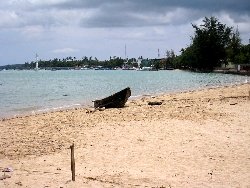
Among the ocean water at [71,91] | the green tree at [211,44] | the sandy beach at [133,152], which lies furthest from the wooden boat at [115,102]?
the green tree at [211,44]

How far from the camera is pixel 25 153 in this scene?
995 cm

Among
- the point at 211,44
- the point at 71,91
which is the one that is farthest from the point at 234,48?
the point at 71,91

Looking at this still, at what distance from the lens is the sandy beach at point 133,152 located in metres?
7.34

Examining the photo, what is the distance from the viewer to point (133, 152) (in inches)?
378

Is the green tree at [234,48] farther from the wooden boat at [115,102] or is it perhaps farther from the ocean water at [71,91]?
the wooden boat at [115,102]

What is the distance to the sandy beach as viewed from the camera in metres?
7.34

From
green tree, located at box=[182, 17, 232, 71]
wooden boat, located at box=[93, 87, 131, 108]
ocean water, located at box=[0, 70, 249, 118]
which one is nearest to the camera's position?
wooden boat, located at box=[93, 87, 131, 108]

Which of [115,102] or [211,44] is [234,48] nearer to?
[211,44]

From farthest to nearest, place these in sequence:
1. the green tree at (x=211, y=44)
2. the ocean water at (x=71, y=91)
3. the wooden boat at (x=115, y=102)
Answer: the green tree at (x=211, y=44), the ocean water at (x=71, y=91), the wooden boat at (x=115, y=102)

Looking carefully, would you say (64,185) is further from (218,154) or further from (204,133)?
(204,133)

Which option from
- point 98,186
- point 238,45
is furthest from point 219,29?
point 98,186

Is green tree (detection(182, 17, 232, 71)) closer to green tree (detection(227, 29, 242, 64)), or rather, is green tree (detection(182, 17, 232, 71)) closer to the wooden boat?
green tree (detection(227, 29, 242, 64))

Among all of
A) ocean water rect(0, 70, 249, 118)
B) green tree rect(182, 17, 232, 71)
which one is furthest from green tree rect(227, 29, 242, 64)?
ocean water rect(0, 70, 249, 118)

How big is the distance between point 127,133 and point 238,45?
108 m
